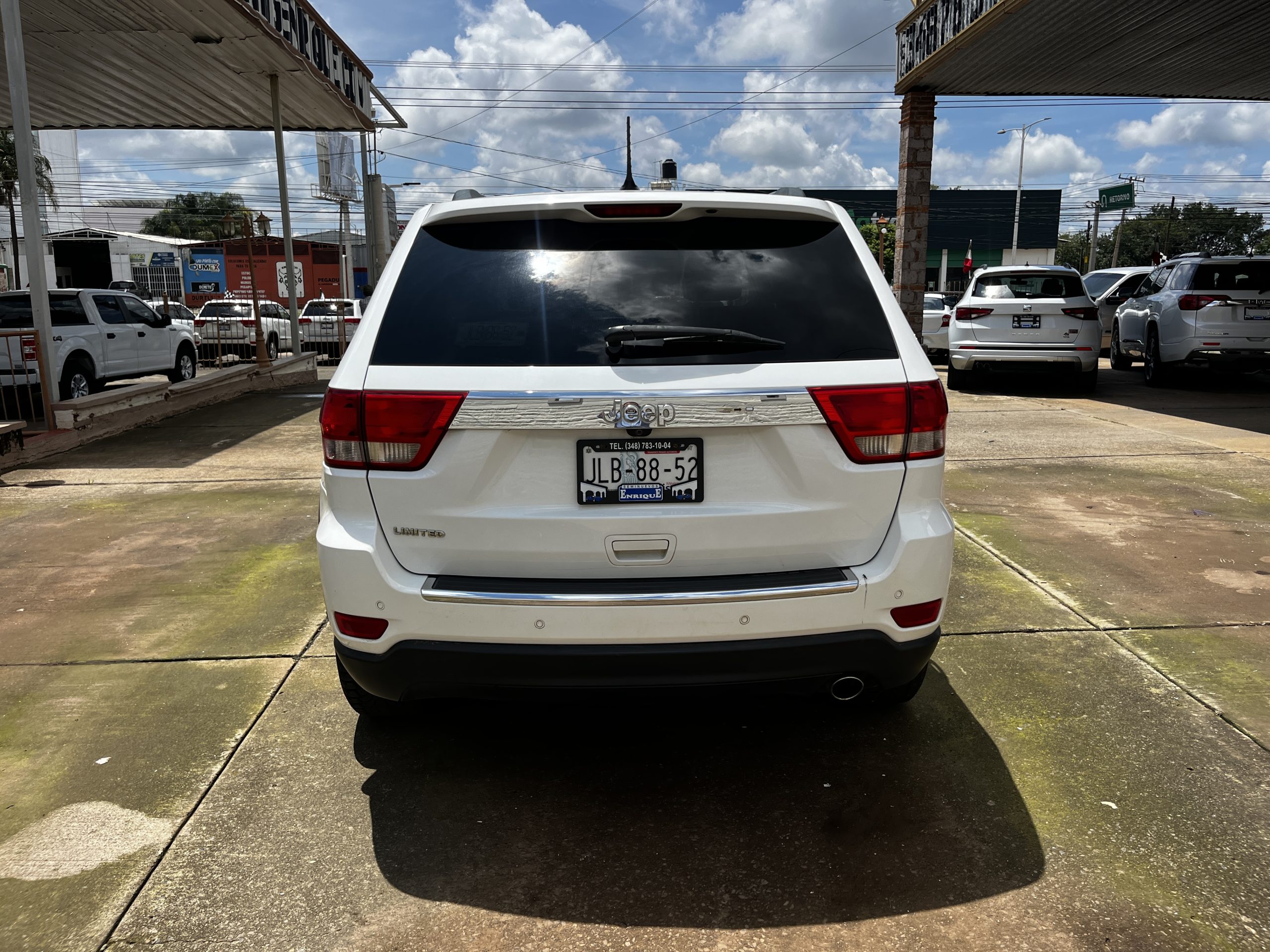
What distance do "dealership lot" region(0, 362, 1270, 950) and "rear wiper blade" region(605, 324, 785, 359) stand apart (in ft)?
3.45

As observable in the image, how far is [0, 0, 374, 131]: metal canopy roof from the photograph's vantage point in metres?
11.3

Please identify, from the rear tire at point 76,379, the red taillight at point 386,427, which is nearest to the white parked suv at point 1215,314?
the red taillight at point 386,427

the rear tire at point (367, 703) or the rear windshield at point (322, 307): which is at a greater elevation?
the rear windshield at point (322, 307)

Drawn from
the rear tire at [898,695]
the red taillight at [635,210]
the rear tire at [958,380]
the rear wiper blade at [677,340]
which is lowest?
the rear tire at [898,695]

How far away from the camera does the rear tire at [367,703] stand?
3250 millimetres

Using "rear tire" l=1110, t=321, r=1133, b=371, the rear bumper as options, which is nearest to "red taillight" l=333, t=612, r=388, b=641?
the rear bumper

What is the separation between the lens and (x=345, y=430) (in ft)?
8.89

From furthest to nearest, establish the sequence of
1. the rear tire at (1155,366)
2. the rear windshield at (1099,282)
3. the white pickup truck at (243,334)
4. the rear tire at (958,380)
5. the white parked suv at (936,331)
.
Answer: the white pickup truck at (243,334)
the rear windshield at (1099,282)
the white parked suv at (936,331)
the rear tire at (958,380)
the rear tire at (1155,366)

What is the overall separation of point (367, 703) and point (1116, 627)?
329 cm

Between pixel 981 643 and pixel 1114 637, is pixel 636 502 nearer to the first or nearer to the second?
pixel 981 643

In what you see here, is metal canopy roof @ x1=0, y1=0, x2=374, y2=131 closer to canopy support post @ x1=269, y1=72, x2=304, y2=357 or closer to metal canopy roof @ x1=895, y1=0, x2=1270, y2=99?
canopy support post @ x1=269, y1=72, x2=304, y2=357

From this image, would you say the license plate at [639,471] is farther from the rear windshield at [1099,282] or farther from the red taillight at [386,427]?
the rear windshield at [1099,282]

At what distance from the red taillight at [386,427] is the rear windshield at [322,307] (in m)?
20.4

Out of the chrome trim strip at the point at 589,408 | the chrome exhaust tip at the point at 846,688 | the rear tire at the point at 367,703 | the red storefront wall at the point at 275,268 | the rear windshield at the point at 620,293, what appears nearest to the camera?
the chrome trim strip at the point at 589,408
